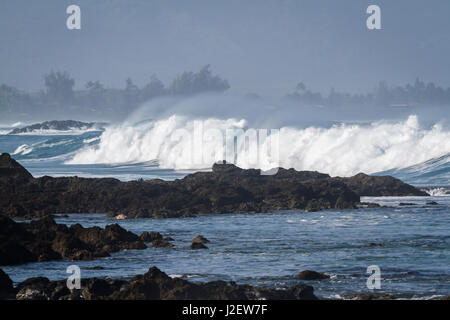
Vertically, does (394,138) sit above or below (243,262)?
above

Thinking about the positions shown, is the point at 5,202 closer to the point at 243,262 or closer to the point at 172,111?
the point at 243,262

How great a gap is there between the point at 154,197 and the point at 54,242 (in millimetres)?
12727

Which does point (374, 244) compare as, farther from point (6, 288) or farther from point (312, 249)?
point (6, 288)

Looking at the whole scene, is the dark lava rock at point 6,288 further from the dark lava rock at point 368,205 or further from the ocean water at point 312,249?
the dark lava rock at point 368,205

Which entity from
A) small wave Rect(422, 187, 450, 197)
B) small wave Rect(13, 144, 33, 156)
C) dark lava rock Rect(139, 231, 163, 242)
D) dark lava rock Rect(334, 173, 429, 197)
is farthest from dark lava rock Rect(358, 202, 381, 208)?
small wave Rect(13, 144, 33, 156)

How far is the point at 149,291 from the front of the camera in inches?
536

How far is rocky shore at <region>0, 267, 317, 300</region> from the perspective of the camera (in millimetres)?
13523

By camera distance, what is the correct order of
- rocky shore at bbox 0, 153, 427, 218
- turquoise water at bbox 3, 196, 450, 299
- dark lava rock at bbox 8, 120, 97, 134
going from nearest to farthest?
turquoise water at bbox 3, 196, 450, 299
rocky shore at bbox 0, 153, 427, 218
dark lava rock at bbox 8, 120, 97, 134

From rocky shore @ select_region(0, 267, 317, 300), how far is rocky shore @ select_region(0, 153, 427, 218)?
14.4 m

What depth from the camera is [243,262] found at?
18.1m

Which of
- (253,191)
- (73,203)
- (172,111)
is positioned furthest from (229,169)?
(172,111)

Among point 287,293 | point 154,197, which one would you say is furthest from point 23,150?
point 287,293

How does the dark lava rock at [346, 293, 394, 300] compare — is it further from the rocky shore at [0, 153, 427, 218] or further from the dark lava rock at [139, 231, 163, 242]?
the rocky shore at [0, 153, 427, 218]

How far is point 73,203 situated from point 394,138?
2997cm
